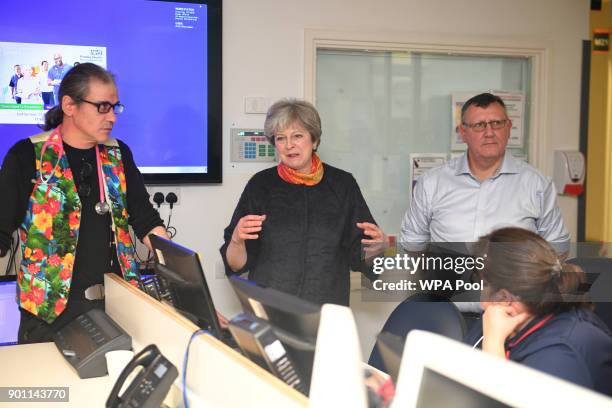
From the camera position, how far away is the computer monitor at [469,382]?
71 centimetres

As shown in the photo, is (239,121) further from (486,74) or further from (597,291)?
(597,291)

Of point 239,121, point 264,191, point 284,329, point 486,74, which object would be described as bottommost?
point 284,329

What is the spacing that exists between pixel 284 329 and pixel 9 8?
263 cm

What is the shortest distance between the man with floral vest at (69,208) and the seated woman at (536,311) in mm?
1308

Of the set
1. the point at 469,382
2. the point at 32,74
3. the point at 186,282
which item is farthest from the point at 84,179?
the point at 469,382

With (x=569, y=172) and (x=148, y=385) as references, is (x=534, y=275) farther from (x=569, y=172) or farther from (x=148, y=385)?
(x=569, y=172)

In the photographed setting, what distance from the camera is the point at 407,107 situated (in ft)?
12.7

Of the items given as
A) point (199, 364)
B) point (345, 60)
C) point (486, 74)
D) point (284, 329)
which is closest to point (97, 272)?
point (199, 364)

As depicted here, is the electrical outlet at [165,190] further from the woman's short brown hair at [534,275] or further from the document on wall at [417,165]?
the woman's short brown hair at [534,275]

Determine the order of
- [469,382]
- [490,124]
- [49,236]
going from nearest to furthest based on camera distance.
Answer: [469,382] → [49,236] → [490,124]

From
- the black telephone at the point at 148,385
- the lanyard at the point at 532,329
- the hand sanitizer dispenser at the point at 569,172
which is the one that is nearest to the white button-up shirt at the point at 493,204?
the lanyard at the point at 532,329

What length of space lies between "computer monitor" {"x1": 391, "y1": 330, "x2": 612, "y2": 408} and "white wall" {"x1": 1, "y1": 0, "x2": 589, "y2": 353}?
2.68m

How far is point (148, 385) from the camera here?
1452 millimetres

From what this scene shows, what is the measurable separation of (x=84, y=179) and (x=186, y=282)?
80 centimetres
